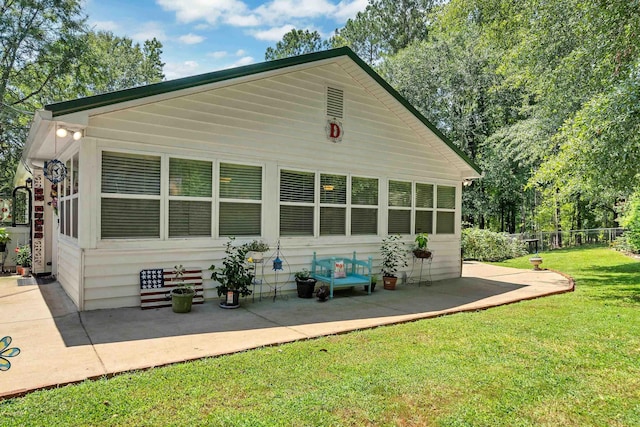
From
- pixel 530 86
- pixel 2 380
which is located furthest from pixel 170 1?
pixel 2 380

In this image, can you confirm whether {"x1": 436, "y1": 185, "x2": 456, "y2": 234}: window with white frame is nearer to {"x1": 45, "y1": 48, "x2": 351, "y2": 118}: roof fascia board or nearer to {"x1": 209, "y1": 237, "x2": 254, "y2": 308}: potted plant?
{"x1": 45, "y1": 48, "x2": 351, "y2": 118}: roof fascia board

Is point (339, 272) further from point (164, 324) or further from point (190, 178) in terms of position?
point (164, 324)

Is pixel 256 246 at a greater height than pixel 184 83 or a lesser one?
lesser

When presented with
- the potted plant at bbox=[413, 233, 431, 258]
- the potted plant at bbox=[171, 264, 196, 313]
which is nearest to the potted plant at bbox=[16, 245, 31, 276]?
the potted plant at bbox=[171, 264, 196, 313]

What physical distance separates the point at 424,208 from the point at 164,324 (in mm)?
6480

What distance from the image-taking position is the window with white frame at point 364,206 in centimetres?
816

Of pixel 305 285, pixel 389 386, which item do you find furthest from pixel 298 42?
pixel 389 386

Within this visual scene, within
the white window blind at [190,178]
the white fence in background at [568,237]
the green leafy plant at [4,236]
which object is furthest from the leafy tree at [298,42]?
the white window blind at [190,178]

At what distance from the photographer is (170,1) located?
12555mm

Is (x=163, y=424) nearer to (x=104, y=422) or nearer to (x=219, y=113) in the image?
(x=104, y=422)

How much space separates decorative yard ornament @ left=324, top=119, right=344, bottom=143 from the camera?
7.68 metres

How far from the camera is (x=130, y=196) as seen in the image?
5750 millimetres

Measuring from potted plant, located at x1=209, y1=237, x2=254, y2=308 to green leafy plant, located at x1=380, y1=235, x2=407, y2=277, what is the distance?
323 cm

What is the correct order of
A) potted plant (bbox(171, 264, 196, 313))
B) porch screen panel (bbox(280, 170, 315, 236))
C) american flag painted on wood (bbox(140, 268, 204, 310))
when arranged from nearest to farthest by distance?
potted plant (bbox(171, 264, 196, 313)) < american flag painted on wood (bbox(140, 268, 204, 310)) < porch screen panel (bbox(280, 170, 315, 236))
